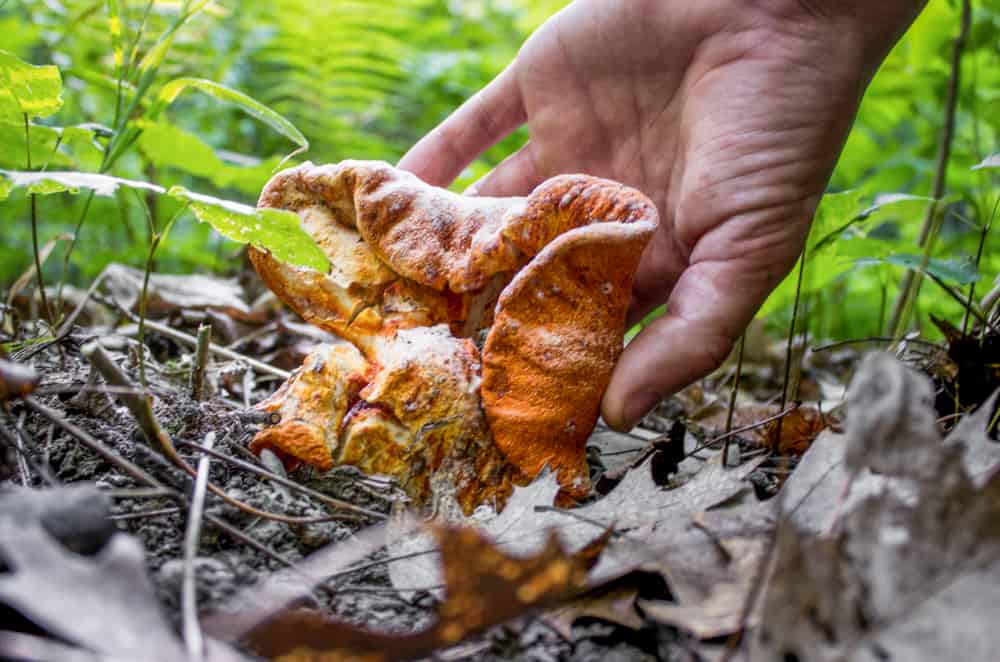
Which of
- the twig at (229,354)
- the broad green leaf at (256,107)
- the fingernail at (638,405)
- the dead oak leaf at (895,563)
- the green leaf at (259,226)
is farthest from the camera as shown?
the twig at (229,354)

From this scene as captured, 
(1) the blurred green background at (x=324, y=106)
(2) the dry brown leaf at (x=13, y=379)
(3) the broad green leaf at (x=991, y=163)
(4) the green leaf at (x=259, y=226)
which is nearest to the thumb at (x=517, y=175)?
(1) the blurred green background at (x=324, y=106)

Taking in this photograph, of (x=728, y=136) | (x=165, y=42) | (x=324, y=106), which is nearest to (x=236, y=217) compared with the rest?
(x=165, y=42)

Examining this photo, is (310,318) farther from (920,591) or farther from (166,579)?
(920,591)

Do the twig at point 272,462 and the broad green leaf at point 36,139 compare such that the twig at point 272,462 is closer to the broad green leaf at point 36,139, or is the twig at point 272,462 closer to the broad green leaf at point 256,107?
the broad green leaf at point 256,107

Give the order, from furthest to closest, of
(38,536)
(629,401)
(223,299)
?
(223,299)
(629,401)
(38,536)

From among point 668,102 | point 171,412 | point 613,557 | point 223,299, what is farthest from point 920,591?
point 223,299

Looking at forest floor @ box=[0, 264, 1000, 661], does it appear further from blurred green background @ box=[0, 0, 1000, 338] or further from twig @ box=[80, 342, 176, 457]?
blurred green background @ box=[0, 0, 1000, 338]
